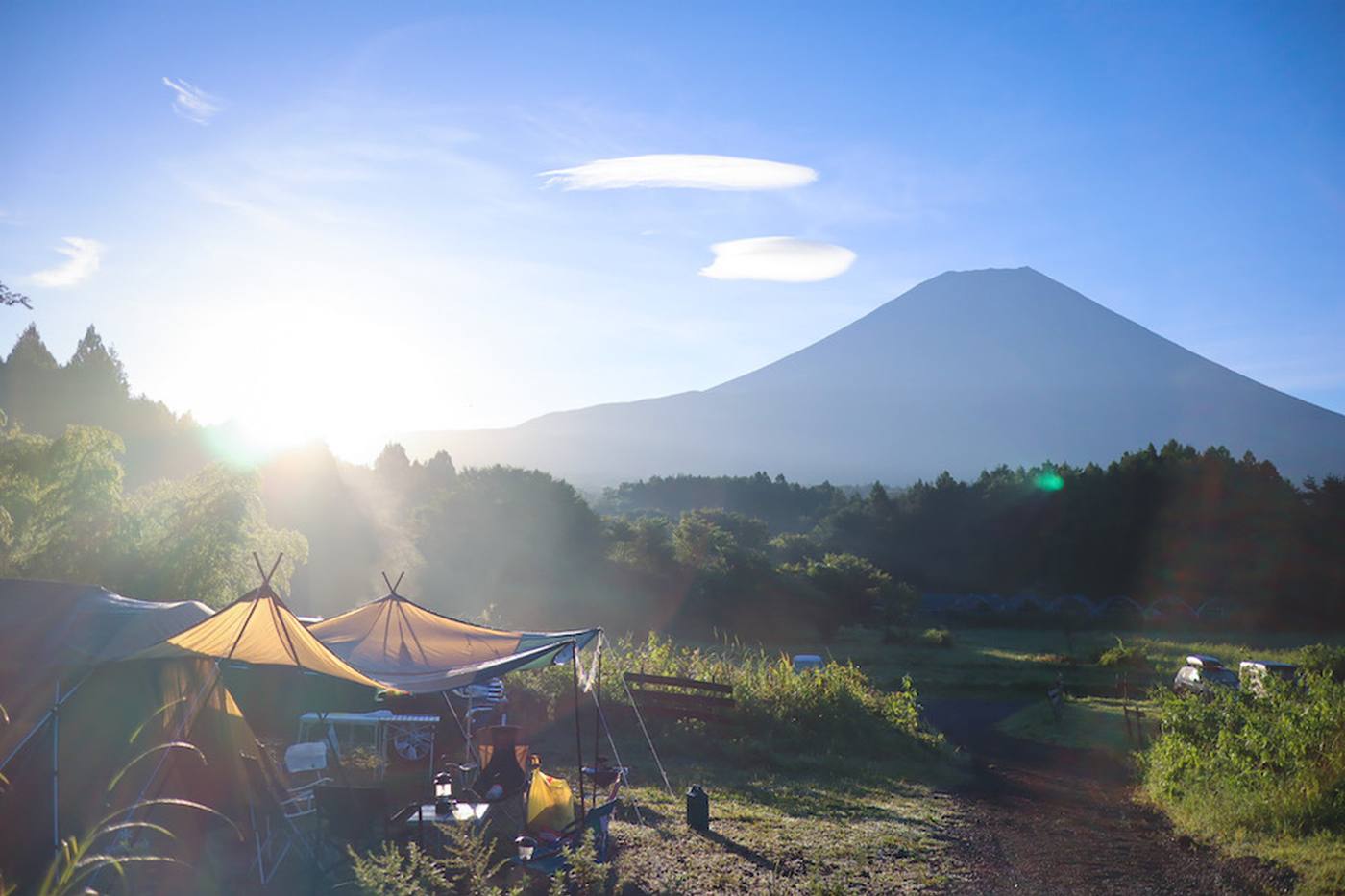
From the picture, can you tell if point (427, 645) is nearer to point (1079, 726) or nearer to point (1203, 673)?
point (1079, 726)

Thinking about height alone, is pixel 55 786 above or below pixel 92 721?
below

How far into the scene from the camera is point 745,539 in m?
47.8

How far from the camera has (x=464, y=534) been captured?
1645 inches

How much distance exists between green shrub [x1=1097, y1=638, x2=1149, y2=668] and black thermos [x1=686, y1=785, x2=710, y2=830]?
20712 mm

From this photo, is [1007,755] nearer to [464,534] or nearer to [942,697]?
[942,697]

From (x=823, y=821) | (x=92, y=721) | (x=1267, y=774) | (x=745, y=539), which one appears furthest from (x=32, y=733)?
(x=745, y=539)

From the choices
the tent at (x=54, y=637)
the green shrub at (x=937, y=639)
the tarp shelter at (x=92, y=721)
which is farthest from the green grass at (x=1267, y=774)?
the green shrub at (x=937, y=639)

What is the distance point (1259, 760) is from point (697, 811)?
565cm

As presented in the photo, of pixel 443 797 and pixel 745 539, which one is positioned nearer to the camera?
pixel 443 797

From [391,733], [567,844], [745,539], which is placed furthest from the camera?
[745,539]

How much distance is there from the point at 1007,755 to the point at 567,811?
9.77 m

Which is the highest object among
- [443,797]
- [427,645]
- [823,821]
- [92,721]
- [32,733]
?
[427,645]

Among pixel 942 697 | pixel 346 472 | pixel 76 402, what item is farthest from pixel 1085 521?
pixel 76 402

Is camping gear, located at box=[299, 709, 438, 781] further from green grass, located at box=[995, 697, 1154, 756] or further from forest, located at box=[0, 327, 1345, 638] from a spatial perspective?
forest, located at box=[0, 327, 1345, 638]
